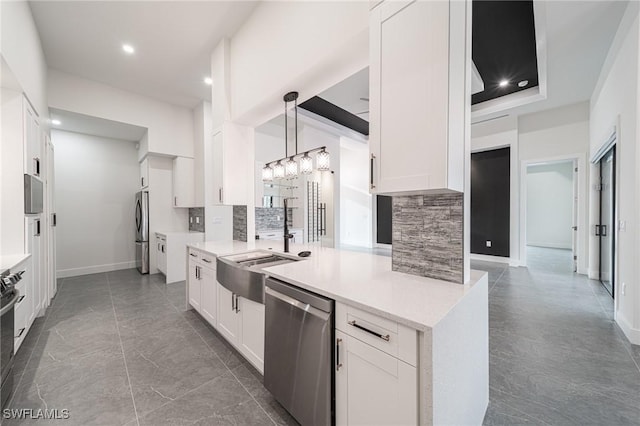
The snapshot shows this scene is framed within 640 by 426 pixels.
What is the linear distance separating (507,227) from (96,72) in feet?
27.3

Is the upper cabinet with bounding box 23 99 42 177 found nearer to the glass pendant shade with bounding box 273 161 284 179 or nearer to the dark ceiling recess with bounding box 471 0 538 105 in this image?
the glass pendant shade with bounding box 273 161 284 179

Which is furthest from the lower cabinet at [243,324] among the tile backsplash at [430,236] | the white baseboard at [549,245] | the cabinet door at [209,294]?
the white baseboard at [549,245]

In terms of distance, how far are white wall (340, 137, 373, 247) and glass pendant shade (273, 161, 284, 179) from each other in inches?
232

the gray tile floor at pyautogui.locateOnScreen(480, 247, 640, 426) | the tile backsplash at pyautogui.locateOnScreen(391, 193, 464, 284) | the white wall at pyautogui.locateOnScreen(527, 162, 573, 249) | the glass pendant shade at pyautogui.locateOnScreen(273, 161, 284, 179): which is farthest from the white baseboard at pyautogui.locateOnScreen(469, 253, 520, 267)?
the glass pendant shade at pyautogui.locateOnScreen(273, 161, 284, 179)

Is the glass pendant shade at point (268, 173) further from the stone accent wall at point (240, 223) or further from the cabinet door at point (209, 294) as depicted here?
the cabinet door at point (209, 294)

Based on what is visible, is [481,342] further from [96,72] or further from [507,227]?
[96,72]

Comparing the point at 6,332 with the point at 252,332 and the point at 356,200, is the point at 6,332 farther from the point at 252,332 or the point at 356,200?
the point at 356,200

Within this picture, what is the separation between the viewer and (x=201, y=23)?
9.75 feet

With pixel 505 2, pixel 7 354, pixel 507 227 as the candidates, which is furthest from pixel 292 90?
pixel 507 227

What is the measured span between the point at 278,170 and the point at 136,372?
90.9 inches

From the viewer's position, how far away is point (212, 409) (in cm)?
167

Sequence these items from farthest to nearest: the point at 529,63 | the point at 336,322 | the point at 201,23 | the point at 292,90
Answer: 1. the point at 529,63
2. the point at 201,23
3. the point at 292,90
4. the point at 336,322

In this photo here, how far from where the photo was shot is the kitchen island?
98cm

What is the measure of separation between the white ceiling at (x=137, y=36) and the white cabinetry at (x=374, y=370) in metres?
3.35
